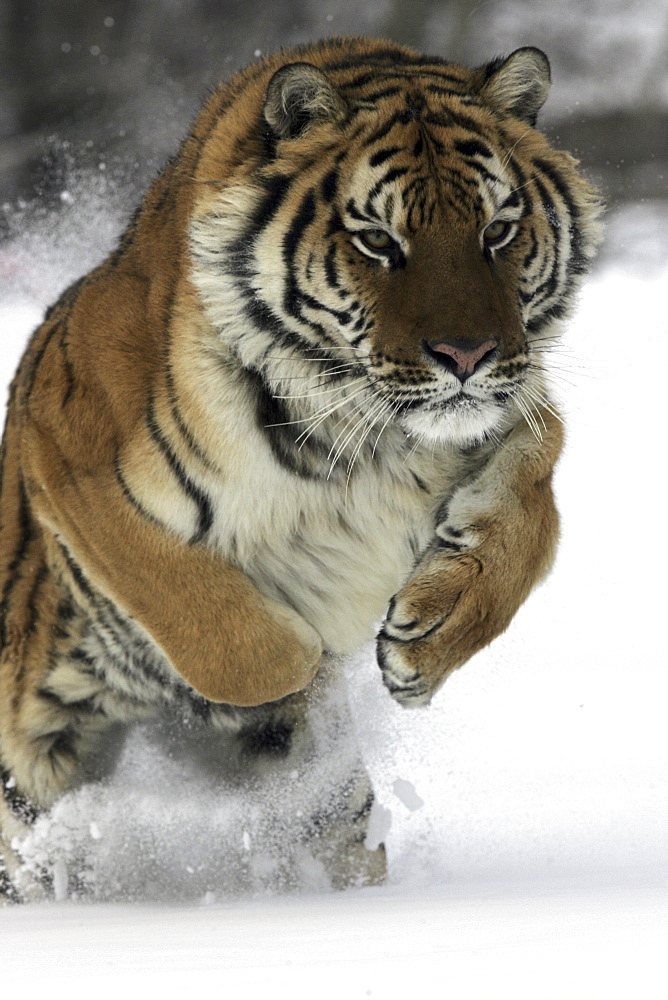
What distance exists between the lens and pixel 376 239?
1506 millimetres

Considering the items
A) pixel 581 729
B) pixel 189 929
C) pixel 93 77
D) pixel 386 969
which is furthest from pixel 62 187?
pixel 386 969

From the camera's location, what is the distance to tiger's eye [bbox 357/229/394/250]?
150 cm

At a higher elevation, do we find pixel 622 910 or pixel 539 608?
pixel 622 910

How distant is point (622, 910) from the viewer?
1.12 meters

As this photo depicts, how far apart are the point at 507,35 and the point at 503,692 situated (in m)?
2.62

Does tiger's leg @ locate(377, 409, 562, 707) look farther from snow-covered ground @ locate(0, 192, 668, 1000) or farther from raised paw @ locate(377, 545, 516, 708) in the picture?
snow-covered ground @ locate(0, 192, 668, 1000)

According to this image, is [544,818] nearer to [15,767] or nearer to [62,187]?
[15,767]

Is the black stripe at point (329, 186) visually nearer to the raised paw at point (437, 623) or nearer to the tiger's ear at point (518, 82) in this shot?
the tiger's ear at point (518, 82)

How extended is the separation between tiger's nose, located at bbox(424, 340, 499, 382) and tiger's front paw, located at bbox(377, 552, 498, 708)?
0.24 meters

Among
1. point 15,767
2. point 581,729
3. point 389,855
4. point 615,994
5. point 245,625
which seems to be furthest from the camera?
point 581,729

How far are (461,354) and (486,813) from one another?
1.10 metres

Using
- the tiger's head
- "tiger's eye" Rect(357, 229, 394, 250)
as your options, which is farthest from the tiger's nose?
"tiger's eye" Rect(357, 229, 394, 250)

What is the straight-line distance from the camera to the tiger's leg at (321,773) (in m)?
1.96

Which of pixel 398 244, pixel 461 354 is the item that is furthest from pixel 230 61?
pixel 461 354
